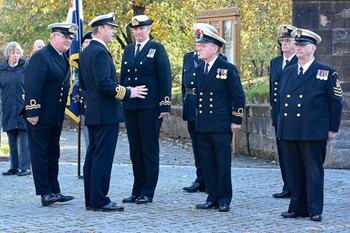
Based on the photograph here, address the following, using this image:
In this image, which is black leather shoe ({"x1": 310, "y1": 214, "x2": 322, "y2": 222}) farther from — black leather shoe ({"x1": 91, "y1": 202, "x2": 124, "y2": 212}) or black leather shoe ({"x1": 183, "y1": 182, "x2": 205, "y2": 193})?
black leather shoe ({"x1": 183, "y1": 182, "x2": 205, "y2": 193})

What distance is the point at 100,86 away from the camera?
406 inches

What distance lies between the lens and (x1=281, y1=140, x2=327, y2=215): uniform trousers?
9.90 meters

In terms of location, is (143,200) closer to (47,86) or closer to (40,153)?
(40,153)

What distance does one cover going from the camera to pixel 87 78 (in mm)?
10516

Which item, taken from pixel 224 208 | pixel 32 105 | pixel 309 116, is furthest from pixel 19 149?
pixel 309 116

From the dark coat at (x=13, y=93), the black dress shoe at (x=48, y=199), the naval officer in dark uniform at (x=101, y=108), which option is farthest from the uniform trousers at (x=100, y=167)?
the dark coat at (x=13, y=93)

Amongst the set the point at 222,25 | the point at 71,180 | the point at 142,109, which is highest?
the point at 222,25

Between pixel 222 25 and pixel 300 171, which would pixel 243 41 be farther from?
pixel 300 171

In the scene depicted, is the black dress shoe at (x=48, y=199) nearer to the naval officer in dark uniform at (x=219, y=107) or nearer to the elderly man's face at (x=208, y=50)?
the naval officer in dark uniform at (x=219, y=107)

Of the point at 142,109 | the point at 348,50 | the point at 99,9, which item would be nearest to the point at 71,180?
the point at 142,109

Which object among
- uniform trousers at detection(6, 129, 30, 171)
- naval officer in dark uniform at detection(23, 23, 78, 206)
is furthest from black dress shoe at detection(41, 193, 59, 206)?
uniform trousers at detection(6, 129, 30, 171)

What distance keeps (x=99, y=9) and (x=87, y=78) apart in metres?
17.2

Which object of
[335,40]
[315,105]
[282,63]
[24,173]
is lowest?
[24,173]

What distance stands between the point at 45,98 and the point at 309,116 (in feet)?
9.75
